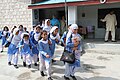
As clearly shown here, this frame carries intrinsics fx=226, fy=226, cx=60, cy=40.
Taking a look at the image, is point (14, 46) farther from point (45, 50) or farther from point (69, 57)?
point (69, 57)

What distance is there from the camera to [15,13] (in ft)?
53.0

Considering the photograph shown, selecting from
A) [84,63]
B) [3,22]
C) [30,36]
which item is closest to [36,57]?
[30,36]

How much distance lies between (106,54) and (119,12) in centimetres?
430

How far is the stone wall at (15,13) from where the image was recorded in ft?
51.5

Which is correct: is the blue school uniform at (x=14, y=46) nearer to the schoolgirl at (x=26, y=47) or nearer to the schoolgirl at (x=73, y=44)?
the schoolgirl at (x=26, y=47)

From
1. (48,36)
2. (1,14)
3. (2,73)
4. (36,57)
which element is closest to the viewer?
(48,36)

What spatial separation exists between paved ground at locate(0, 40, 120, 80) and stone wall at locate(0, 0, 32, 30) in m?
5.61

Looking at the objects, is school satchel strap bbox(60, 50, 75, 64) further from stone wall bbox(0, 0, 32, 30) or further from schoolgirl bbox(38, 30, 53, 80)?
stone wall bbox(0, 0, 32, 30)

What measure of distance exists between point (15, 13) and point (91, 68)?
375 inches

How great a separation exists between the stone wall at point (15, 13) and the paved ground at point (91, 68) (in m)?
5.61

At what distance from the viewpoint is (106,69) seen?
795cm

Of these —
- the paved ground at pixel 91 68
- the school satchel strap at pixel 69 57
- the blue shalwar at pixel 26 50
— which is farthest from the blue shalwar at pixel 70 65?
the blue shalwar at pixel 26 50

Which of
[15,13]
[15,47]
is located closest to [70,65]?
[15,47]

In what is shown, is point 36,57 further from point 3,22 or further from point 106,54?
point 3,22
